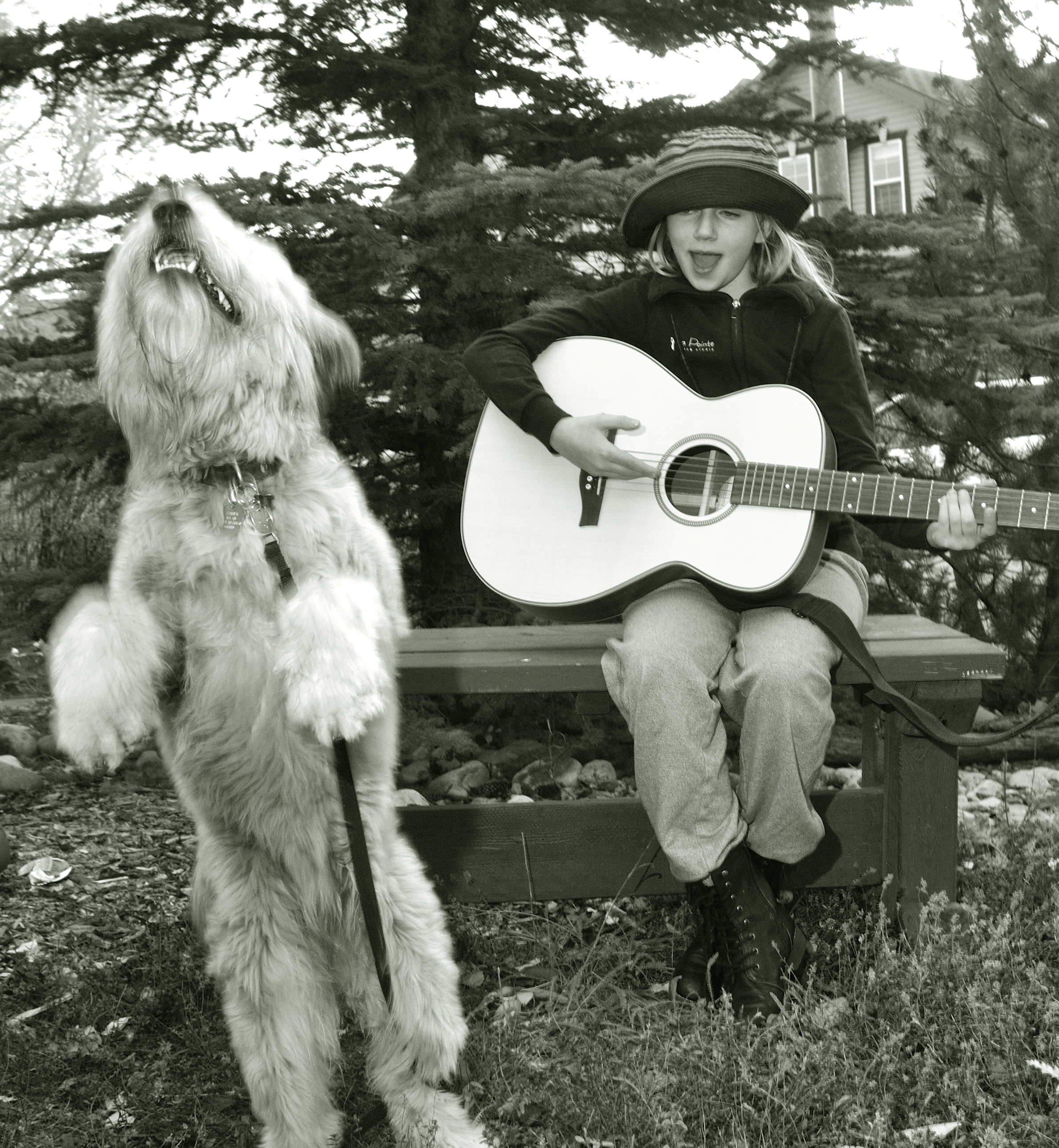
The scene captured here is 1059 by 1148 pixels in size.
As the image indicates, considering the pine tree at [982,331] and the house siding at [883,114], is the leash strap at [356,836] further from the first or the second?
the house siding at [883,114]

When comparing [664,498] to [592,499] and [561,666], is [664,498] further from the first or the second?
[561,666]

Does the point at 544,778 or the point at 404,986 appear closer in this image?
the point at 404,986

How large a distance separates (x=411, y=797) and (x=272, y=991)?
2.40m

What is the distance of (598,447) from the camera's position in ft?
9.52

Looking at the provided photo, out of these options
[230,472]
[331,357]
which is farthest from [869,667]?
[230,472]

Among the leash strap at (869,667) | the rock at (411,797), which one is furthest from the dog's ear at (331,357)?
the rock at (411,797)

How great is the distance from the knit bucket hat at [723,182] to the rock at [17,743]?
11.8 feet

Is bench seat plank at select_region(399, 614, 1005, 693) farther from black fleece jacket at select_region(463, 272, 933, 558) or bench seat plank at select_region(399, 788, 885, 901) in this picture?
bench seat plank at select_region(399, 788, 885, 901)

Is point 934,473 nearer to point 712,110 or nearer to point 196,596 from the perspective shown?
point 712,110

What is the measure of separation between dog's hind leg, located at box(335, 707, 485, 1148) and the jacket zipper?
1423 millimetres

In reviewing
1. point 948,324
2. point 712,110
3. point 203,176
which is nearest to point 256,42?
point 203,176

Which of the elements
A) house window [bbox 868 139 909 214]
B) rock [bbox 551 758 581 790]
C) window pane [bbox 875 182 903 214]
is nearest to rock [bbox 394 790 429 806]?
rock [bbox 551 758 581 790]

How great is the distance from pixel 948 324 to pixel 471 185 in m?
2.07

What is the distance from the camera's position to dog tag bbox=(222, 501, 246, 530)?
7.02 ft
